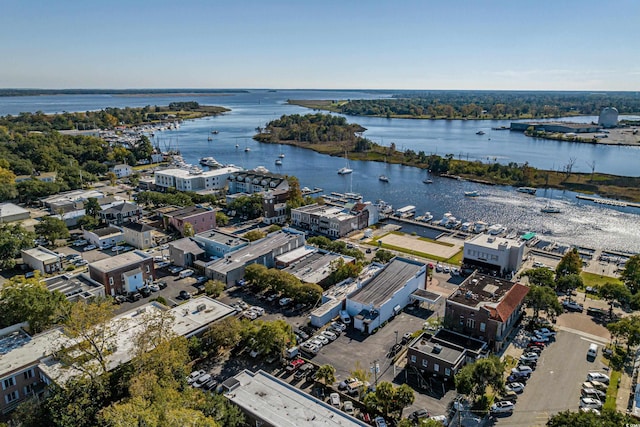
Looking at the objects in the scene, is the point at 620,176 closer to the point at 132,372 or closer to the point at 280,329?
the point at 280,329

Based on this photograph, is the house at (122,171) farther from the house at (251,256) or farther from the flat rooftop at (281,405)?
the flat rooftop at (281,405)

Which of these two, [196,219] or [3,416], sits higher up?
[196,219]

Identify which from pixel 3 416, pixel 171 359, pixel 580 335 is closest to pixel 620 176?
pixel 580 335

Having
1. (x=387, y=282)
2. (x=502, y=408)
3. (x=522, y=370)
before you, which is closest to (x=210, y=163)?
(x=387, y=282)

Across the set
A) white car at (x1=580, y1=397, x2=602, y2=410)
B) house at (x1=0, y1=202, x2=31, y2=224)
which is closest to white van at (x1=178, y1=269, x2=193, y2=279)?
house at (x1=0, y1=202, x2=31, y2=224)

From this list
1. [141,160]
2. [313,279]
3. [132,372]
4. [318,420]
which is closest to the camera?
[318,420]

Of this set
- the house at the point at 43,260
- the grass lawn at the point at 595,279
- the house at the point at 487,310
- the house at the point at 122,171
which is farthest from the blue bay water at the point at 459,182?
the house at the point at 43,260
